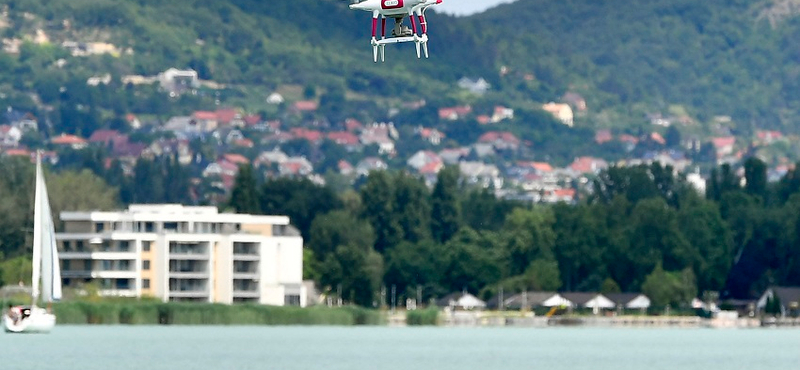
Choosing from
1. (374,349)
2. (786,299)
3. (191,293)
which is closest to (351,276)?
(191,293)

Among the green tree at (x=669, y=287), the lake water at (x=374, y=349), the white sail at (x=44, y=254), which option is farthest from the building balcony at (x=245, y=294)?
the white sail at (x=44, y=254)

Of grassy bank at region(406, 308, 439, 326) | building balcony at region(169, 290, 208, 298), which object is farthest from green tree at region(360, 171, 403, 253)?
building balcony at region(169, 290, 208, 298)

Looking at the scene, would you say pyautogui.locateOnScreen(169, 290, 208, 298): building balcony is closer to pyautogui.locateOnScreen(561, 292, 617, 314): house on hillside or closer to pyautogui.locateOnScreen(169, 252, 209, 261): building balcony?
pyautogui.locateOnScreen(169, 252, 209, 261): building balcony

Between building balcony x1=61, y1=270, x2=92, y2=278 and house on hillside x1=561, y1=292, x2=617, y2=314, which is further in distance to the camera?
house on hillside x1=561, y1=292, x2=617, y2=314

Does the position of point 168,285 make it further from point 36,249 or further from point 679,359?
point 679,359

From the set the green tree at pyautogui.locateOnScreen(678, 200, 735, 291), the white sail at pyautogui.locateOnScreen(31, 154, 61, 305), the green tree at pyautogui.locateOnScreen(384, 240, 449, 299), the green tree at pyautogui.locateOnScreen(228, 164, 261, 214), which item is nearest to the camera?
the white sail at pyautogui.locateOnScreen(31, 154, 61, 305)

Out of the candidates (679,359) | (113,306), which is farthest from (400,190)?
(679,359)
